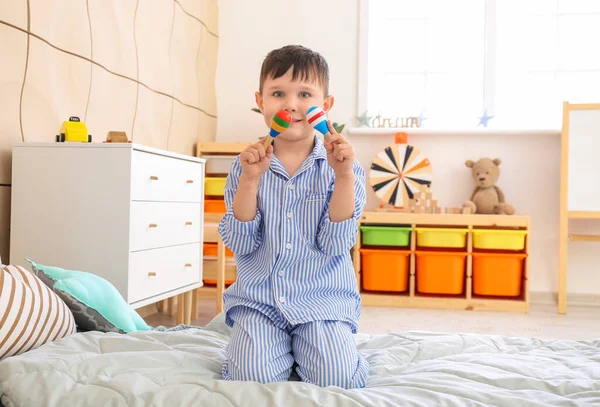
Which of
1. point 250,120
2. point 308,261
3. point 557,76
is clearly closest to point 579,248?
point 557,76

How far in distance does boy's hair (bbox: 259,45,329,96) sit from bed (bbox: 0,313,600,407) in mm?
575

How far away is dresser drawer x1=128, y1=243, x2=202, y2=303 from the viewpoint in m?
1.84

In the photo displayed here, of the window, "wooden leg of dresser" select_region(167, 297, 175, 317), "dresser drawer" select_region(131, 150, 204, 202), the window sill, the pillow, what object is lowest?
"wooden leg of dresser" select_region(167, 297, 175, 317)

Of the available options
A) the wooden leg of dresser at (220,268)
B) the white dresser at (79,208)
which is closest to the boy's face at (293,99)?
the white dresser at (79,208)

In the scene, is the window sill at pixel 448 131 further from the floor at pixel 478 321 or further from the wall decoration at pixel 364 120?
the floor at pixel 478 321

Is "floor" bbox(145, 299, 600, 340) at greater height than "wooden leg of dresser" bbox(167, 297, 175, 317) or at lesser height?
lesser

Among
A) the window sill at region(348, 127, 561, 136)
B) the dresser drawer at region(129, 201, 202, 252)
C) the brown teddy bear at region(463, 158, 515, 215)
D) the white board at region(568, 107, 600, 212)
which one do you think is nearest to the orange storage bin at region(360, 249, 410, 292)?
the brown teddy bear at region(463, 158, 515, 215)

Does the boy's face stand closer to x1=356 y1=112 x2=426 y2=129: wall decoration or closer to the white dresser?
the white dresser

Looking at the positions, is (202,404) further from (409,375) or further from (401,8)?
(401,8)

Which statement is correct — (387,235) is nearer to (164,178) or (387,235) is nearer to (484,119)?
(484,119)

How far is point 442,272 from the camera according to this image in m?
3.17

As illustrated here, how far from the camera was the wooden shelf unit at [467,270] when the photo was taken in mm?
3107

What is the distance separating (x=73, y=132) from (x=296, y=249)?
3.41 feet

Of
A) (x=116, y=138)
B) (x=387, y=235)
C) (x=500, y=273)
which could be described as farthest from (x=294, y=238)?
(x=500, y=273)
